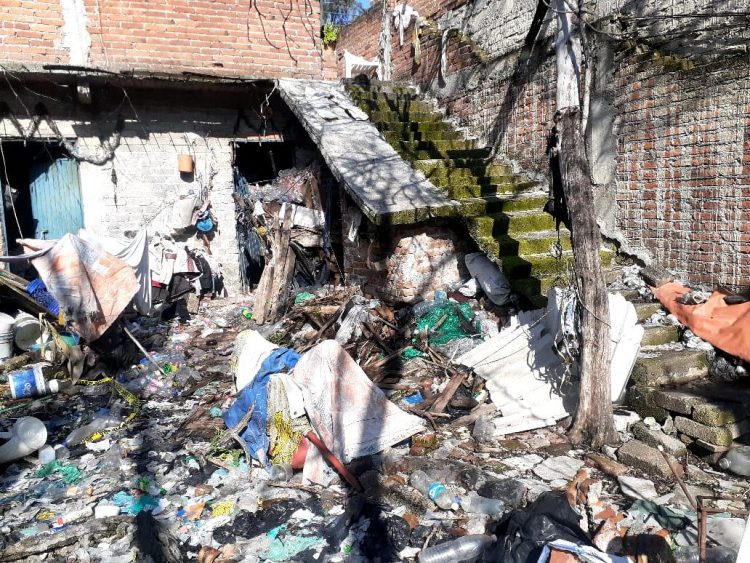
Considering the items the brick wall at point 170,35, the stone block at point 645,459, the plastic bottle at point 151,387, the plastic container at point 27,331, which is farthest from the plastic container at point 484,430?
the brick wall at point 170,35

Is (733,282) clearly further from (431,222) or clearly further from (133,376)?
(133,376)

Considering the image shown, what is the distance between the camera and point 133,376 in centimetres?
634

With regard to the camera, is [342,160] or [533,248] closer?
[533,248]

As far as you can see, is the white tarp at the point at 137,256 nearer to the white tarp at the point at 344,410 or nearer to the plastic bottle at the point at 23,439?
the plastic bottle at the point at 23,439

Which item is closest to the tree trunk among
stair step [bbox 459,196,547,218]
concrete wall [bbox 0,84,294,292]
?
stair step [bbox 459,196,547,218]

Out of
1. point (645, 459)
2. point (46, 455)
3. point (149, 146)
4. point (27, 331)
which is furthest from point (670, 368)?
point (149, 146)

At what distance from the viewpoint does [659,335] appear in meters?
5.11

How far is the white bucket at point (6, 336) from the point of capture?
20.9ft

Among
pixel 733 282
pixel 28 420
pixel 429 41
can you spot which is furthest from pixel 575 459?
pixel 429 41

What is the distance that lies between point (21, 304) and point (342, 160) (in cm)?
426

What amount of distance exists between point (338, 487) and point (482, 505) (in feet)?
3.45

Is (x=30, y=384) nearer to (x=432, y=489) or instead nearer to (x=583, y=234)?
(x=432, y=489)

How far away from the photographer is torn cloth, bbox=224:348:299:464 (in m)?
4.44

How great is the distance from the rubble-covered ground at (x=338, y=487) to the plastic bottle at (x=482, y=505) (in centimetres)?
2
